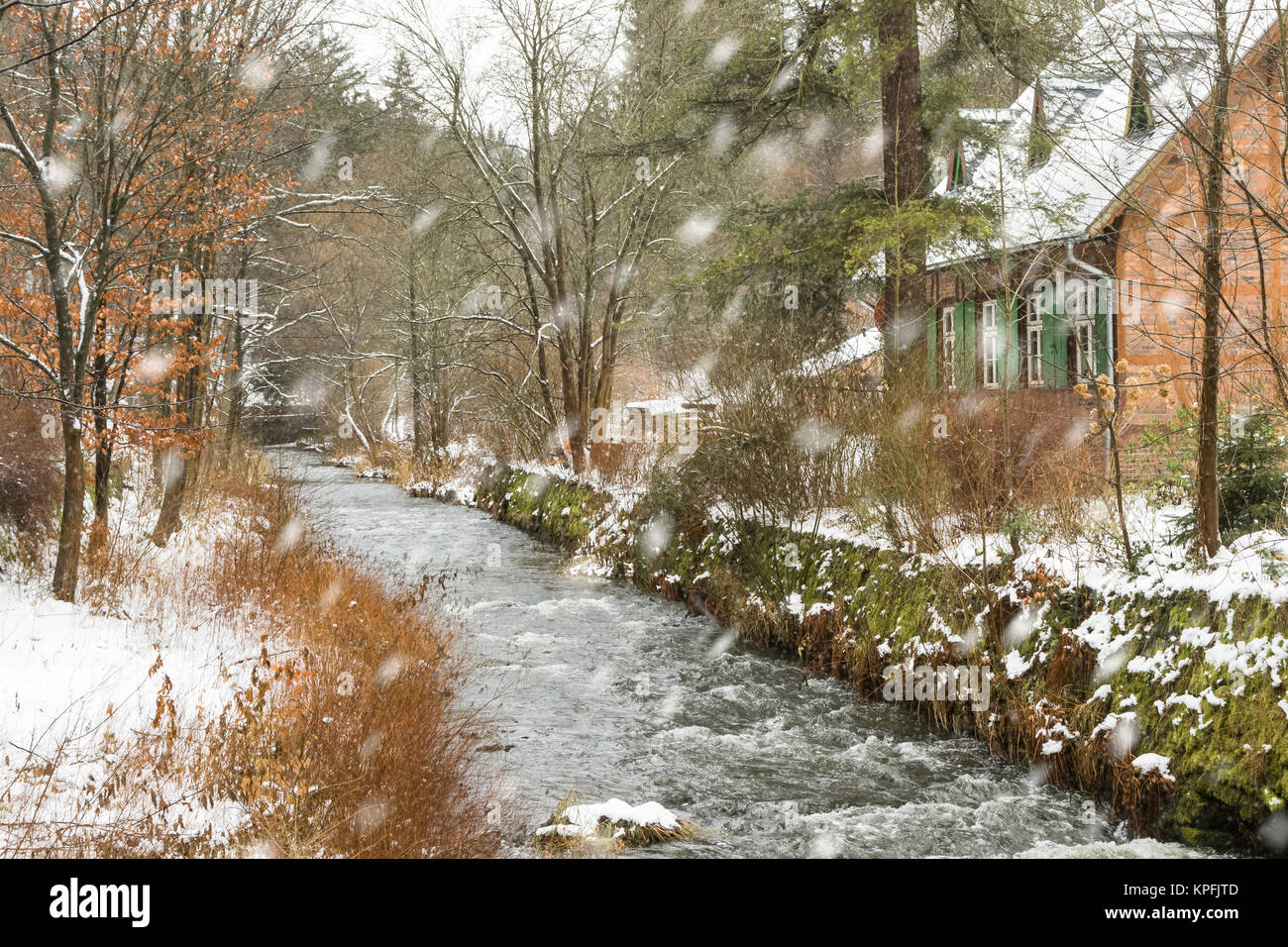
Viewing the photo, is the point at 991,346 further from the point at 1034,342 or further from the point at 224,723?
the point at 224,723

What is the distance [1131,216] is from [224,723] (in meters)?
14.8

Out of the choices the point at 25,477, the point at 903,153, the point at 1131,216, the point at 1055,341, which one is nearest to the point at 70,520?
the point at 25,477

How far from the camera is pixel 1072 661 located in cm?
740

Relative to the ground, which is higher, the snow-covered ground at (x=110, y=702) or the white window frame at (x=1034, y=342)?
the white window frame at (x=1034, y=342)

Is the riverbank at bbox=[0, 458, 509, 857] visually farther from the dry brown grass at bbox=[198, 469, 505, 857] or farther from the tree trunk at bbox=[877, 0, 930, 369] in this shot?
the tree trunk at bbox=[877, 0, 930, 369]

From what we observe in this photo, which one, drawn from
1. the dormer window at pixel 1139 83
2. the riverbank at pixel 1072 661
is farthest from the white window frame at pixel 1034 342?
the dormer window at pixel 1139 83

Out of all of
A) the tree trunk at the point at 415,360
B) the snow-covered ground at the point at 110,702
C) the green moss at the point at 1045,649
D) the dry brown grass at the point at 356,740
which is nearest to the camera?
the snow-covered ground at the point at 110,702

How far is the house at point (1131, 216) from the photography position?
6203mm

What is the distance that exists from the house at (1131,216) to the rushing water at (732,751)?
3.05m

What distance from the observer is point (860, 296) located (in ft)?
50.6

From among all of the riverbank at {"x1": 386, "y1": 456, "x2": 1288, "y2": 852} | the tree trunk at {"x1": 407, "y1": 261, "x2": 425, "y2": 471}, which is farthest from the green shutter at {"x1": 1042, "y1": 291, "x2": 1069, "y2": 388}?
the tree trunk at {"x1": 407, "y1": 261, "x2": 425, "y2": 471}

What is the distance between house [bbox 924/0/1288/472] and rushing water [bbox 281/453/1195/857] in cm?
305

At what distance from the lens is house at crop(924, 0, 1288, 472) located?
244 inches

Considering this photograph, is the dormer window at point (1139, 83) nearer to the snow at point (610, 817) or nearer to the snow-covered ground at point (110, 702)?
the snow at point (610, 817)
